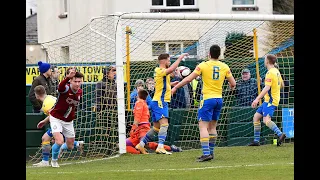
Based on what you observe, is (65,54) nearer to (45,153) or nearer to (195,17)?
(195,17)

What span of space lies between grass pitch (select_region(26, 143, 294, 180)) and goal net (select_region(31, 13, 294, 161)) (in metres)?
1.17

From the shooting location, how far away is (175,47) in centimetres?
2266

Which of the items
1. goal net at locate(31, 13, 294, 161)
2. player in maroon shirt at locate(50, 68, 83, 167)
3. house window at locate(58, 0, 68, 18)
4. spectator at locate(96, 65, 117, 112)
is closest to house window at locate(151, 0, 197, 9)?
house window at locate(58, 0, 68, 18)

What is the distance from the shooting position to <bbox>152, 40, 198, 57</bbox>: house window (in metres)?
21.9

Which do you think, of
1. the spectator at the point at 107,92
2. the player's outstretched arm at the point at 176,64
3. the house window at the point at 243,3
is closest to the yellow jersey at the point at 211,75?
the player's outstretched arm at the point at 176,64

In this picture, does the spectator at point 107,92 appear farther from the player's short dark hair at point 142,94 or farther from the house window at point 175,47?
the house window at point 175,47

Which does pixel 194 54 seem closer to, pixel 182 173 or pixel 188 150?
→ pixel 188 150

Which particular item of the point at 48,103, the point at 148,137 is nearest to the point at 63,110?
the point at 48,103

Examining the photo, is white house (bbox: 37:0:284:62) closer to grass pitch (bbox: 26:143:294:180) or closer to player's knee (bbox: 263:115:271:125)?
player's knee (bbox: 263:115:271:125)

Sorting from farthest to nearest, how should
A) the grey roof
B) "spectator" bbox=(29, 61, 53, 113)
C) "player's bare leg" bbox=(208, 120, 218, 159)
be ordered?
1. the grey roof
2. "spectator" bbox=(29, 61, 53, 113)
3. "player's bare leg" bbox=(208, 120, 218, 159)

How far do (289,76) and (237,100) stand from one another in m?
2.01
